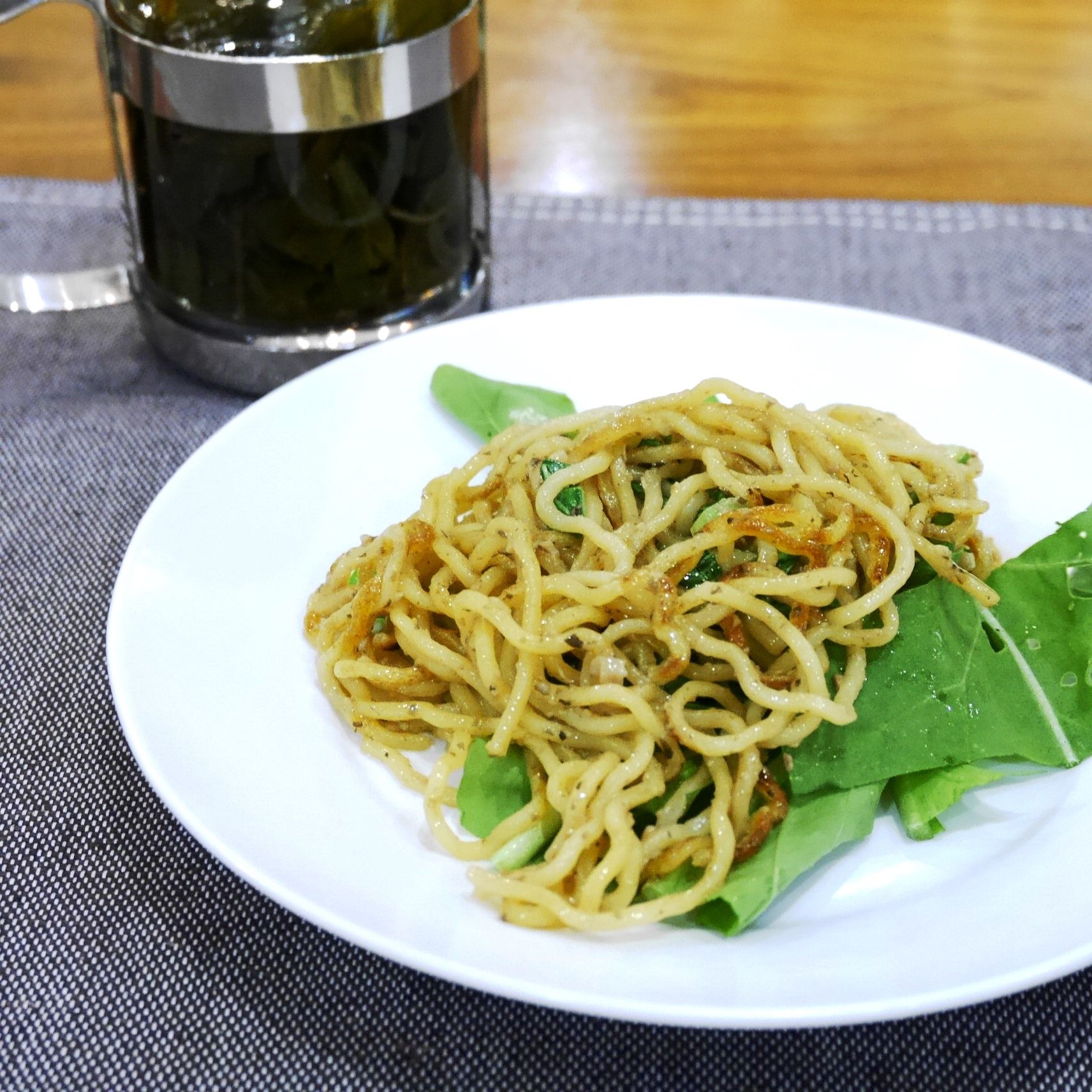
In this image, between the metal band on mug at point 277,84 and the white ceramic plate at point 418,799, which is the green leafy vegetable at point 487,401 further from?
the metal band on mug at point 277,84

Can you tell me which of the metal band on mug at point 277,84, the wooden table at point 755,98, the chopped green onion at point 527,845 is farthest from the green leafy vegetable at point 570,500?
the wooden table at point 755,98

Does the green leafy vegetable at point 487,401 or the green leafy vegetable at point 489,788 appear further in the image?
the green leafy vegetable at point 487,401

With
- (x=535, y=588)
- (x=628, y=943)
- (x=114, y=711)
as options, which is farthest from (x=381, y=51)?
(x=628, y=943)

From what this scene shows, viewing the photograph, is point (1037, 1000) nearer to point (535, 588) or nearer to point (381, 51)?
point (535, 588)

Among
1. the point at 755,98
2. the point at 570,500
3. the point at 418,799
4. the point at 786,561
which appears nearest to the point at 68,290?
the point at 570,500

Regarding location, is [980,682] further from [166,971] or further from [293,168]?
[293,168]

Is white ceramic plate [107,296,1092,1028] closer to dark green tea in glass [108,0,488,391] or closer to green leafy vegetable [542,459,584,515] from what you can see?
dark green tea in glass [108,0,488,391]
